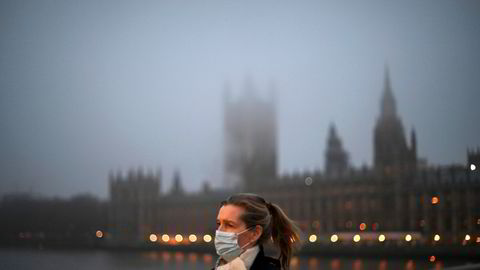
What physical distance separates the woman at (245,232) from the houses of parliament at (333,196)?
83.8 feet

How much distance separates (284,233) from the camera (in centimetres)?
182

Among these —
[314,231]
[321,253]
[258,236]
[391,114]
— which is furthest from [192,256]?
[258,236]

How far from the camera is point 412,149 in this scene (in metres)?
38.2

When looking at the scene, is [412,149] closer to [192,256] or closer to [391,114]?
[391,114]

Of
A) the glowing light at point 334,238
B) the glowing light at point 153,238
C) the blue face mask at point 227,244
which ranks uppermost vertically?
the blue face mask at point 227,244

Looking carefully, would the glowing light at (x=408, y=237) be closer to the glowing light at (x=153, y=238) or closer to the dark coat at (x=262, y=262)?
the glowing light at (x=153, y=238)

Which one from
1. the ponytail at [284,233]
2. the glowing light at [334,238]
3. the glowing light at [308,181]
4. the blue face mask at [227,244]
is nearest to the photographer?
the blue face mask at [227,244]

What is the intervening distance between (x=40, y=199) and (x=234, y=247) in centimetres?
2070

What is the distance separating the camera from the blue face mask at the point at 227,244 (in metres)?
1.65

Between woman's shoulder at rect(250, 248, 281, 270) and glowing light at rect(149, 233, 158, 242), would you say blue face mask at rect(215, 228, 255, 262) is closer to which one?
woman's shoulder at rect(250, 248, 281, 270)

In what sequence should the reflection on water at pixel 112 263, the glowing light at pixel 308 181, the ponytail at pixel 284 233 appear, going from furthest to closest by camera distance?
the glowing light at pixel 308 181
the reflection on water at pixel 112 263
the ponytail at pixel 284 233

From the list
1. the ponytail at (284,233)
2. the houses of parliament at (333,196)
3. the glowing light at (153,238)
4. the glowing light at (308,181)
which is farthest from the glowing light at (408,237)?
the ponytail at (284,233)

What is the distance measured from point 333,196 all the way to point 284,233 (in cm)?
4112

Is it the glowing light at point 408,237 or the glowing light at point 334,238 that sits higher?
the glowing light at point 408,237
